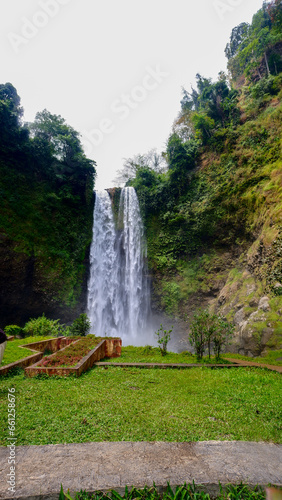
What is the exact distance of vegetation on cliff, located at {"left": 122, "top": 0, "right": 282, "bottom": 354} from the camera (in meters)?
10.8

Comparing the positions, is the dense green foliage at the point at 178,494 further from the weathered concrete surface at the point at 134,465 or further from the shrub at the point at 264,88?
the shrub at the point at 264,88

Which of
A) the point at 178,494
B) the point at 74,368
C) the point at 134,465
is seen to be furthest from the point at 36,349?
the point at 178,494

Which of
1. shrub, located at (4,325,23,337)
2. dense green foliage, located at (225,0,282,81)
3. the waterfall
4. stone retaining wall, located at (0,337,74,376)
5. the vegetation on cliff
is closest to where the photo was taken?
stone retaining wall, located at (0,337,74,376)

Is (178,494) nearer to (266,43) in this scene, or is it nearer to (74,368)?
(74,368)

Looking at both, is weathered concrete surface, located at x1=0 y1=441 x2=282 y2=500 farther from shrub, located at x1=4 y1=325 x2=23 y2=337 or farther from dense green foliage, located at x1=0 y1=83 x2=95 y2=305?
dense green foliage, located at x1=0 y1=83 x2=95 y2=305

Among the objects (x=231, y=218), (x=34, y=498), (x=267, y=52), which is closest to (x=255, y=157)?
(x=231, y=218)

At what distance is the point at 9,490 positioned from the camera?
1.49 metres

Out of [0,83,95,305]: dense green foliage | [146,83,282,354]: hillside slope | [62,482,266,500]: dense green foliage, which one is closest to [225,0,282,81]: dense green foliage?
[146,83,282,354]: hillside slope

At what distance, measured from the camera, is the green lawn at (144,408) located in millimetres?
2441

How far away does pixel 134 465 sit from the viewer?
178 centimetres

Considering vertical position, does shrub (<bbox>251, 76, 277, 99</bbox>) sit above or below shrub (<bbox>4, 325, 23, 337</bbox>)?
above

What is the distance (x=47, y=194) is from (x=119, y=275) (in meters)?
9.46

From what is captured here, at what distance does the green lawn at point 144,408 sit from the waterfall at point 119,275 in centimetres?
1345

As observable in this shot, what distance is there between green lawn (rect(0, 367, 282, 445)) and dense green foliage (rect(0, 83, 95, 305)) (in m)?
13.3
